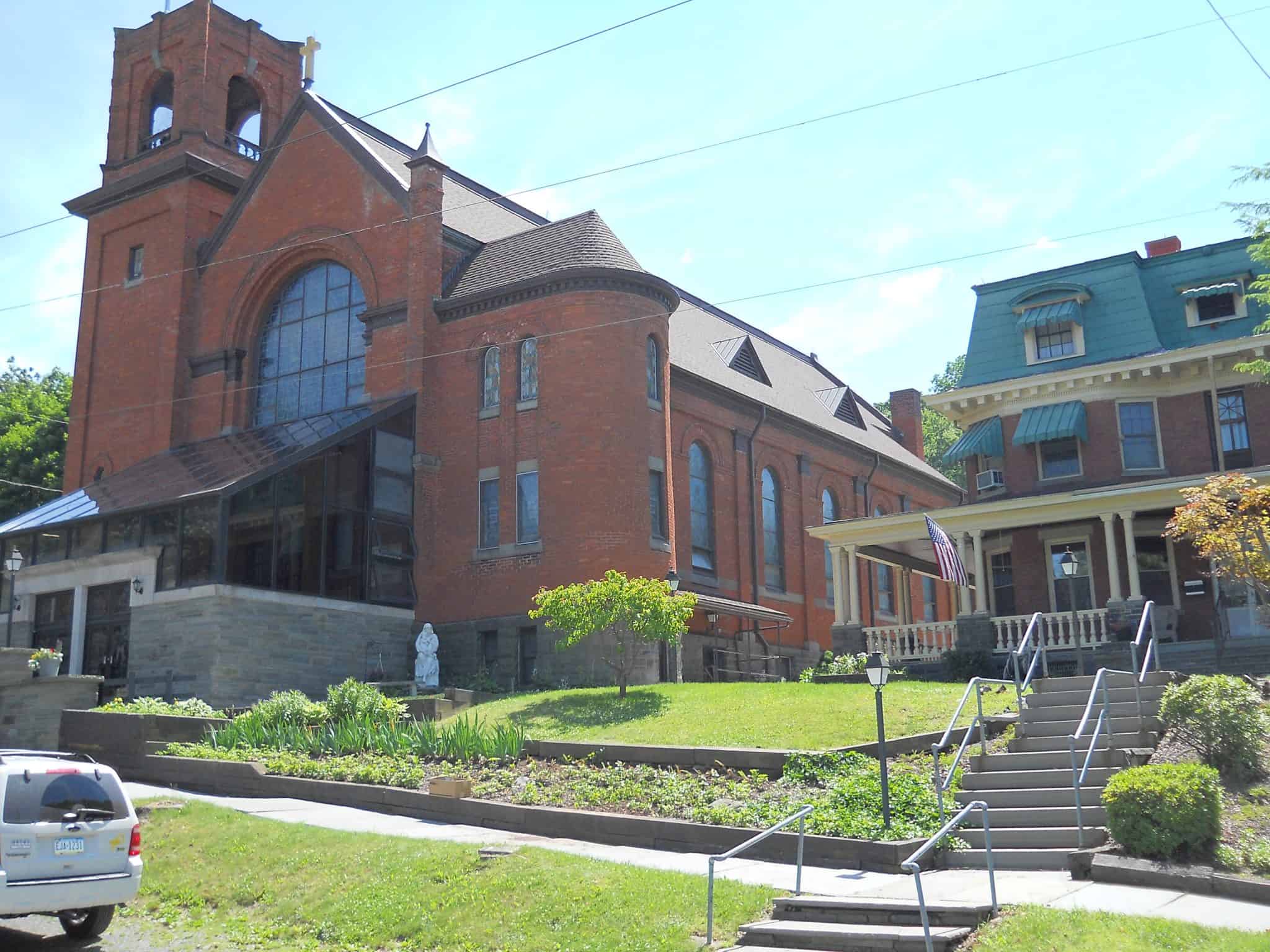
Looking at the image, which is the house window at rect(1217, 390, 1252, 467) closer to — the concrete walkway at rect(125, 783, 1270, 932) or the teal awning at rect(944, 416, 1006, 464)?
the teal awning at rect(944, 416, 1006, 464)

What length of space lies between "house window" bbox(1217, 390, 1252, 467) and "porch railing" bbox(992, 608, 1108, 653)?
4.78 metres

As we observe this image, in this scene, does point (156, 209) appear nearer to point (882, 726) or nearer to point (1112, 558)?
point (1112, 558)

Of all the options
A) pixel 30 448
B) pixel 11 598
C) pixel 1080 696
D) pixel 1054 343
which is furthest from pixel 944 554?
pixel 30 448

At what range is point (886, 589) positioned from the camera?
47.8m

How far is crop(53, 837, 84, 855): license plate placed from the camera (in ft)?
36.8

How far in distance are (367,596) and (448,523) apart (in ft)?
9.26

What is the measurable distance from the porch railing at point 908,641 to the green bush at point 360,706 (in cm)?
1134

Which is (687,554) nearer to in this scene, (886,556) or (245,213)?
(886,556)

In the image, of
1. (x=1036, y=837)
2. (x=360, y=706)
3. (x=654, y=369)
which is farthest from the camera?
(x=654, y=369)

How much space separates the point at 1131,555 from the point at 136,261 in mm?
31710

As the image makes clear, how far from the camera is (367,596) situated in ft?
102

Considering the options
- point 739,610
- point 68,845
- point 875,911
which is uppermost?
point 739,610

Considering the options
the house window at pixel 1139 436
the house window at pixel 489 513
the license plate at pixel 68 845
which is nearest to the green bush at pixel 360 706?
the house window at pixel 489 513

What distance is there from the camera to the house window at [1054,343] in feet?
102
